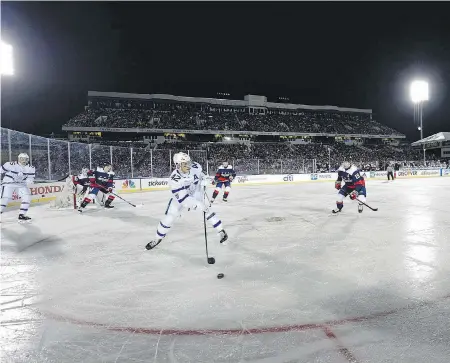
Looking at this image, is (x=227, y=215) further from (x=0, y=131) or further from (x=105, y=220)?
(x=0, y=131)

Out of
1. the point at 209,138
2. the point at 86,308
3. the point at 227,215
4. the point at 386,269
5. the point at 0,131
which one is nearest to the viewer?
the point at 86,308

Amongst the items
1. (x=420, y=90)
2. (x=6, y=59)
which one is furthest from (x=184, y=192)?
(x=420, y=90)

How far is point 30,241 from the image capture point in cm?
613

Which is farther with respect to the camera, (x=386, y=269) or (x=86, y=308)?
(x=386, y=269)

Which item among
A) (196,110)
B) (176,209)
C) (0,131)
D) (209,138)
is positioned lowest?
(176,209)

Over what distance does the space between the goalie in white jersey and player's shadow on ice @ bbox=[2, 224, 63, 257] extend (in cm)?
173

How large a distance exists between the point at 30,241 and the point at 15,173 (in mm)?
3500

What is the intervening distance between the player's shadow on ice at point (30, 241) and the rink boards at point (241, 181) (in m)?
5.44

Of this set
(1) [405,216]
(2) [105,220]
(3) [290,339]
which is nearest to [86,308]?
(3) [290,339]

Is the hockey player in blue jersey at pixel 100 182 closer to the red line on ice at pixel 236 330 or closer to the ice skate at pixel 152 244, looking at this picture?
the ice skate at pixel 152 244

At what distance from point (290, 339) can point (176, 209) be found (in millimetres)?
3110

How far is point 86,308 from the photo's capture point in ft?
10.1

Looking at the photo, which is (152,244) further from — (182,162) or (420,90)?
(420,90)

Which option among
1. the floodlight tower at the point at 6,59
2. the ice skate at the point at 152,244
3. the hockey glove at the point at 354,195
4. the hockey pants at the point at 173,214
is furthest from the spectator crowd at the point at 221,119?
the hockey pants at the point at 173,214
